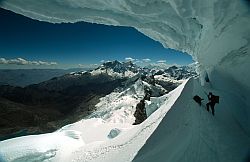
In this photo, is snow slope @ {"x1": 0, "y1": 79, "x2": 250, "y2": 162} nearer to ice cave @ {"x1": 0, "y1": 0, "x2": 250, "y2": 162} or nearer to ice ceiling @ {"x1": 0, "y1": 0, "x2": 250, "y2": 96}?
ice cave @ {"x1": 0, "y1": 0, "x2": 250, "y2": 162}

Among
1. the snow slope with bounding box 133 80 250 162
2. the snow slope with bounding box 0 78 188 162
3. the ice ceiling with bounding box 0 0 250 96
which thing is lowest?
the snow slope with bounding box 0 78 188 162

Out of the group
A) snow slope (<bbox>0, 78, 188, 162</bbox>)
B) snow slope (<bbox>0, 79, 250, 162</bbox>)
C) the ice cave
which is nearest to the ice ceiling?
the ice cave

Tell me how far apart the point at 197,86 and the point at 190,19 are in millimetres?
5371

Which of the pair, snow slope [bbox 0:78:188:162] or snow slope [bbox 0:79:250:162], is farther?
snow slope [bbox 0:78:188:162]

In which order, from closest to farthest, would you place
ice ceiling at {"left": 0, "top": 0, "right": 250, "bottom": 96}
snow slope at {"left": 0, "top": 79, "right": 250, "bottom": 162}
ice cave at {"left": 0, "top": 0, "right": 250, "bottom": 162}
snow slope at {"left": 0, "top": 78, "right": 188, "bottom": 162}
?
snow slope at {"left": 0, "top": 79, "right": 250, "bottom": 162}
ice cave at {"left": 0, "top": 0, "right": 250, "bottom": 162}
ice ceiling at {"left": 0, "top": 0, "right": 250, "bottom": 96}
snow slope at {"left": 0, "top": 78, "right": 188, "bottom": 162}

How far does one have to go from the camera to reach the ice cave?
50.8 feet

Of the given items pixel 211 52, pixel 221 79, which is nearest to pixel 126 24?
pixel 211 52

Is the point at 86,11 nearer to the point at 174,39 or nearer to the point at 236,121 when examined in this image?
the point at 174,39

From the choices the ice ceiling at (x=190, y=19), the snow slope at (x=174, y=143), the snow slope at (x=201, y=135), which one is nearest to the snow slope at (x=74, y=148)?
the snow slope at (x=174, y=143)

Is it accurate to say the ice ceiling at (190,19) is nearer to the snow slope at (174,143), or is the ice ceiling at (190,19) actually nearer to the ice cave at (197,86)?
the ice cave at (197,86)

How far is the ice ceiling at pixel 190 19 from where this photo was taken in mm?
15938

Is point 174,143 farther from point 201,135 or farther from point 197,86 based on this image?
point 197,86

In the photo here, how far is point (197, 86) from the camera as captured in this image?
2325cm

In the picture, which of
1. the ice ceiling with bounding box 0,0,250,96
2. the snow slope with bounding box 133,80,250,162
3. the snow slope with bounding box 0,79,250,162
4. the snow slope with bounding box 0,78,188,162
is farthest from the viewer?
the snow slope with bounding box 0,78,188,162
